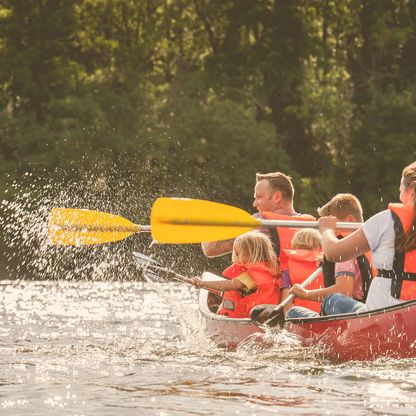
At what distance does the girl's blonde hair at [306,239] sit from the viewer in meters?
7.50

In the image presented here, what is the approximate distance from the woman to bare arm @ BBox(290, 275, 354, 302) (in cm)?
51

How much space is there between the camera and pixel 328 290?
23.4 ft

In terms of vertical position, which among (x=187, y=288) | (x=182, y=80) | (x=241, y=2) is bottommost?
(x=187, y=288)

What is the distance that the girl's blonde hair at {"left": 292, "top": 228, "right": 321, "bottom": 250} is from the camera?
24.6ft

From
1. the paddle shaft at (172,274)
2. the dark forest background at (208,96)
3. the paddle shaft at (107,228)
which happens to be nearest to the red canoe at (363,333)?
the paddle shaft at (172,274)

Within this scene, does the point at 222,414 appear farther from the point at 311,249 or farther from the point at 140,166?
the point at 140,166

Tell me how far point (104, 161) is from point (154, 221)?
45.7ft

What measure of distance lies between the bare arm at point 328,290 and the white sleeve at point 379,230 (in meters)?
0.70

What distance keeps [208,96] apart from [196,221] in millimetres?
16189

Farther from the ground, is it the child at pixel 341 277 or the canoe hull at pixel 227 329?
the child at pixel 341 277

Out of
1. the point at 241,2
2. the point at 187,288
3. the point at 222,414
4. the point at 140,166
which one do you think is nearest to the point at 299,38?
the point at 241,2

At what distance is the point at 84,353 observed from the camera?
7.62 metres

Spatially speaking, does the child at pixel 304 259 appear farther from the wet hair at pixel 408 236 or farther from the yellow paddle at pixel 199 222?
the wet hair at pixel 408 236

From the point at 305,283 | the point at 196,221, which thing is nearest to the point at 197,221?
the point at 196,221
